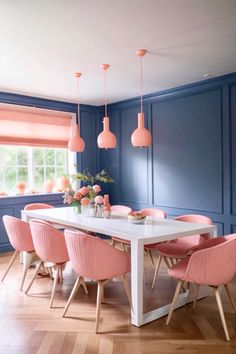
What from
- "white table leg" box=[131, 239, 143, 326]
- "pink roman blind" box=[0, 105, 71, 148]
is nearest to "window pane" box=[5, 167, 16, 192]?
"pink roman blind" box=[0, 105, 71, 148]

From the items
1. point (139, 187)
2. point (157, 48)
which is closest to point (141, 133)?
point (157, 48)

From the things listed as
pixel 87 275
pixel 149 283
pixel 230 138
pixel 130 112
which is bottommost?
pixel 149 283

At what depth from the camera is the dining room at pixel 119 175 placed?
2.39 metres

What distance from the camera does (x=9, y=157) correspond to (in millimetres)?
5133

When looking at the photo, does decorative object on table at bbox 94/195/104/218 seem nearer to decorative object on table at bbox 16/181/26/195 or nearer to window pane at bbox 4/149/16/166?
decorative object on table at bbox 16/181/26/195

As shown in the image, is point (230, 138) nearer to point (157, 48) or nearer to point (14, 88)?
point (157, 48)

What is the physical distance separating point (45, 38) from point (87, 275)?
211 centimetres

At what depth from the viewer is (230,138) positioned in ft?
13.5

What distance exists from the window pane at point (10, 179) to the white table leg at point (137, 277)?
3287mm

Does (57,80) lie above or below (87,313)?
above

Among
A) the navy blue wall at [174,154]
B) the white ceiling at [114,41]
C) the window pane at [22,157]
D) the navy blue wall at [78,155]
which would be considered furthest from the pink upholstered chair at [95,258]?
the window pane at [22,157]

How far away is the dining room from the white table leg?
0.01 m

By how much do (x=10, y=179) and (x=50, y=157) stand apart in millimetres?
832

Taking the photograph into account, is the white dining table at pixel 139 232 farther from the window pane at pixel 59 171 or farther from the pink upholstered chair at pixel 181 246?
the window pane at pixel 59 171
